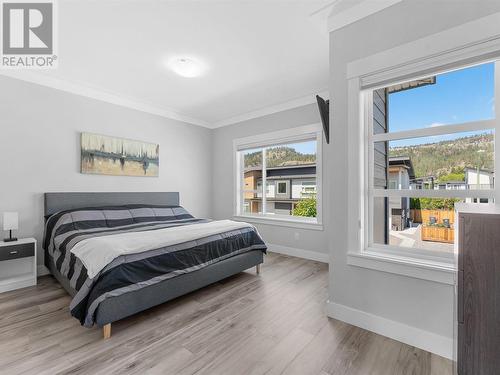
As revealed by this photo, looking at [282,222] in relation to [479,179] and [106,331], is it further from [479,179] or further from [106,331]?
[106,331]

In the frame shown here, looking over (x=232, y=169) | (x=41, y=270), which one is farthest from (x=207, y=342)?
(x=232, y=169)

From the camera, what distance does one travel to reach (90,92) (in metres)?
3.54

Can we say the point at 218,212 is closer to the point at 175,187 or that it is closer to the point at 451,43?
the point at 175,187

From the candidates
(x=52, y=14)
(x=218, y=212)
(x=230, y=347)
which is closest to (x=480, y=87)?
(x=230, y=347)

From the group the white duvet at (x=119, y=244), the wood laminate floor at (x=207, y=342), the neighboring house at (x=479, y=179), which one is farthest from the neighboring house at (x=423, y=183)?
the white duvet at (x=119, y=244)

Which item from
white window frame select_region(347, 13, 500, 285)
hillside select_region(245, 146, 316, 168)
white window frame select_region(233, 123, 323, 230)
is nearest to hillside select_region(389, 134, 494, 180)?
white window frame select_region(347, 13, 500, 285)

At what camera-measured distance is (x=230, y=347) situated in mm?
1775

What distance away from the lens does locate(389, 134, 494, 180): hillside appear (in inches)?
66.1

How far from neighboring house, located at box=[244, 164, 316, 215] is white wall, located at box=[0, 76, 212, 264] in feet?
5.47

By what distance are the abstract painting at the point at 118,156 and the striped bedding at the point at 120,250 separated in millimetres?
687

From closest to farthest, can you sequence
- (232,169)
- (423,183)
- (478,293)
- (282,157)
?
1. (478,293)
2. (423,183)
3. (282,157)
4. (232,169)

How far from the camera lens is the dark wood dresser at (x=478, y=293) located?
0.93 m

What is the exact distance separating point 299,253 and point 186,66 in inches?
125

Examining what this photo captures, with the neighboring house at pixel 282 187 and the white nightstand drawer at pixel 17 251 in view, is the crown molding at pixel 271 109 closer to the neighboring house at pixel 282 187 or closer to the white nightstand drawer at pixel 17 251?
the neighboring house at pixel 282 187
